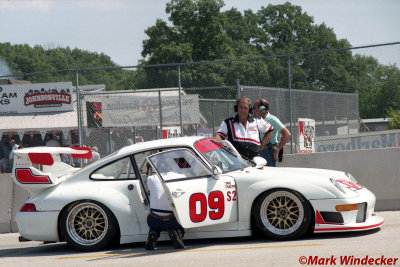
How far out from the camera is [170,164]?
306 inches

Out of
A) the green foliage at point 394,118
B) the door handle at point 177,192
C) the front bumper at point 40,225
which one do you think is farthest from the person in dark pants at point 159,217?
the green foliage at point 394,118

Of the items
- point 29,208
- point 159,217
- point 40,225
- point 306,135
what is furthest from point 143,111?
point 159,217

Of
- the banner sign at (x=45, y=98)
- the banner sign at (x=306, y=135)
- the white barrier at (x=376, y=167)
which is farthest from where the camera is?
the banner sign at (x=45, y=98)

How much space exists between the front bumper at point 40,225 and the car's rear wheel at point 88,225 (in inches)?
4.5

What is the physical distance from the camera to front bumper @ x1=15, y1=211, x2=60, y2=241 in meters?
8.13

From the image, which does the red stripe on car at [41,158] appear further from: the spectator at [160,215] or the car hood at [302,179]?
the car hood at [302,179]

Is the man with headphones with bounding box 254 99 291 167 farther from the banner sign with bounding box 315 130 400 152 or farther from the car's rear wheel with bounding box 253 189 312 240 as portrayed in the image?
the banner sign with bounding box 315 130 400 152

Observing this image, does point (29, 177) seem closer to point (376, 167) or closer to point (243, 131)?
point (243, 131)

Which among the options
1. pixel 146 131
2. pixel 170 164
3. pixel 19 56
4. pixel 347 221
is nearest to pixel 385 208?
pixel 347 221

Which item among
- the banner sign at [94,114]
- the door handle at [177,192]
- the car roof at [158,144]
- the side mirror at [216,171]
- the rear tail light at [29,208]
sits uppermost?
the banner sign at [94,114]

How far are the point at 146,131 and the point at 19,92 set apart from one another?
428 inches

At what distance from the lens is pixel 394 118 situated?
1209 cm

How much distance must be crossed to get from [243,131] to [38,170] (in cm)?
296

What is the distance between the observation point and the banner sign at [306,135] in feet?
44.5
